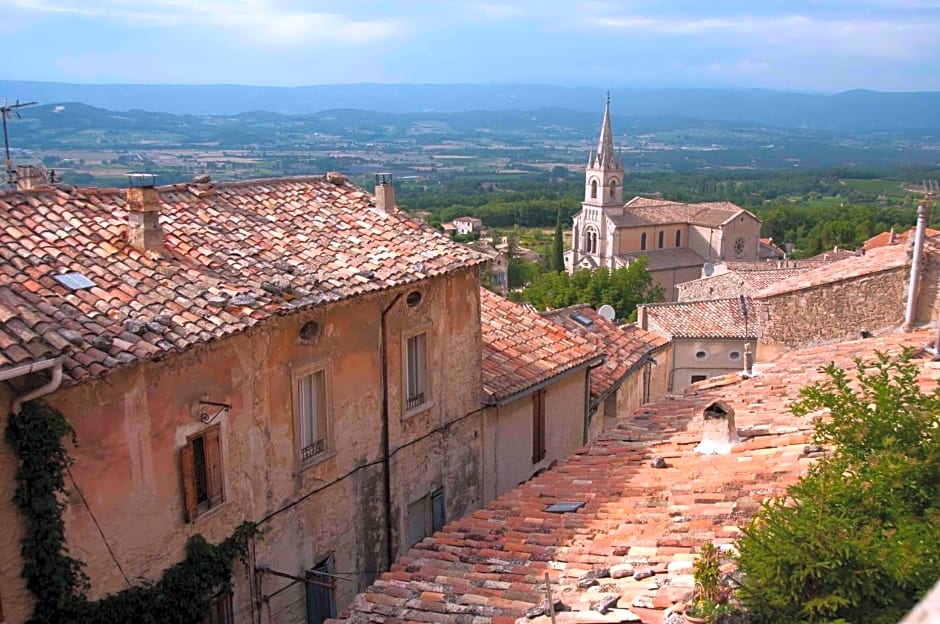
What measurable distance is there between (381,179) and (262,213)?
2.39 meters

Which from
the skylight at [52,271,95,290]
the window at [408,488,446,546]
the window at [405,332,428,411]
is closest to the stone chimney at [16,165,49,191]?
the skylight at [52,271,95,290]

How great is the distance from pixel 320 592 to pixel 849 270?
438 inches

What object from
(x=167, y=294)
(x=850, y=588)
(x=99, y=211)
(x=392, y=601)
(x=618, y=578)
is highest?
(x=99, y=211)

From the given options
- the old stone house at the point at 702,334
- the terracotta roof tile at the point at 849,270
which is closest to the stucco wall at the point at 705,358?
the old stone house at the point at 702,334

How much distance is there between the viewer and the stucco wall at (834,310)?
1507 cm

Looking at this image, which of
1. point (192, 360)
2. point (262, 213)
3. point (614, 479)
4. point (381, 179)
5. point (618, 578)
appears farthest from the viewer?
point (381, 179)

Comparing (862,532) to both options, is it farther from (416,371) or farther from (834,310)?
(834,310)

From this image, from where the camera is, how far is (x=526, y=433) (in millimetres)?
16344

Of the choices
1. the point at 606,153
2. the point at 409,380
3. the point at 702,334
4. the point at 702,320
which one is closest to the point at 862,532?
the point at 409,380

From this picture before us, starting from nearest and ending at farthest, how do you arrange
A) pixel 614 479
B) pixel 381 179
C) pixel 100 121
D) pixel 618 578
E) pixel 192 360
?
pixel 618 578
pixel 192 360
pixel 614 479
pixel 381 179
pixel 100 121

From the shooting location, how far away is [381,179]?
1451cm

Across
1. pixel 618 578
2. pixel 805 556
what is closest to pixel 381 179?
pixel 618 578

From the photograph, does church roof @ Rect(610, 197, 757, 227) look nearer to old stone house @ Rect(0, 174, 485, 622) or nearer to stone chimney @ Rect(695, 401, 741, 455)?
old stone house @ Rect(0, 174, 485, 622)

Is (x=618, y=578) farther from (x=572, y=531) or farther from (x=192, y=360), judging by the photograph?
(x=192, y=360)
